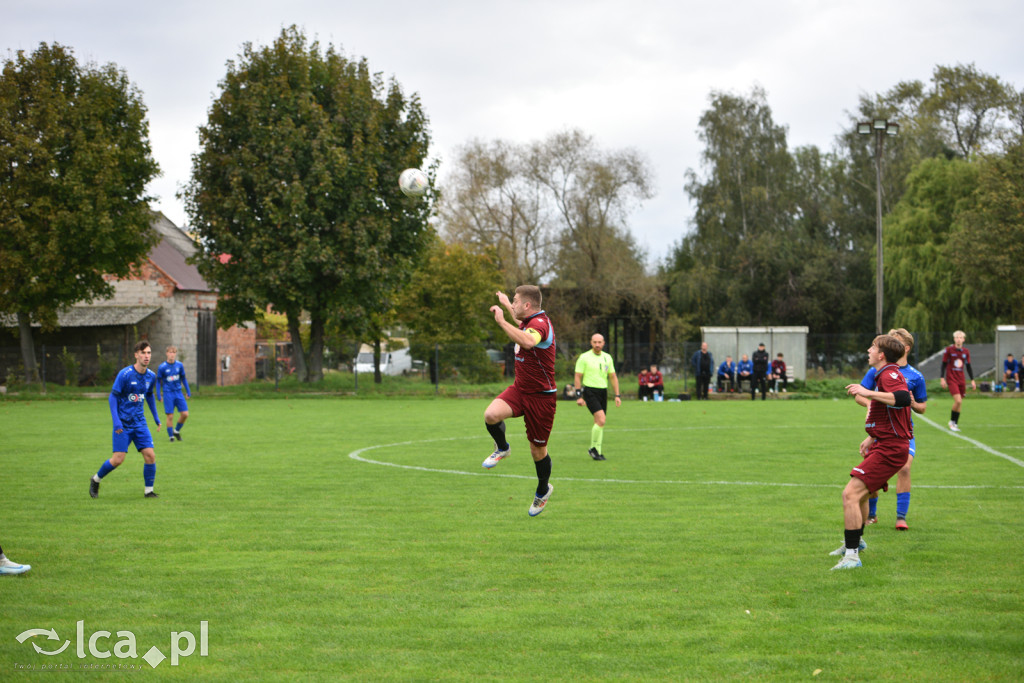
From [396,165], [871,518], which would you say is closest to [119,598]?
[871,518]

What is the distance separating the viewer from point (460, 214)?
51.1m

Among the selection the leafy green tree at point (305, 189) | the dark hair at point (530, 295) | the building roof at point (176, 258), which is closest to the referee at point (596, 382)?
the dark hair at point (530, 295)

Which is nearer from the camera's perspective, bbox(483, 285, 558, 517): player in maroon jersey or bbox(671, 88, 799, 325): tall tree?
bbox(483, 285, 558, 517): player in maroon jersey

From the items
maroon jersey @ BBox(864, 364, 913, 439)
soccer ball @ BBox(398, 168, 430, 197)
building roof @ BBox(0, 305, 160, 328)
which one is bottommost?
maroon jersey @ BBox(864, 364, 913, 439)

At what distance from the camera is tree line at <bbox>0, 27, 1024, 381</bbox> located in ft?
111

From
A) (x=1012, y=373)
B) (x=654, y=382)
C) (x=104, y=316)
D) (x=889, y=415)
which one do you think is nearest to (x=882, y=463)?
(x=889, y=415)

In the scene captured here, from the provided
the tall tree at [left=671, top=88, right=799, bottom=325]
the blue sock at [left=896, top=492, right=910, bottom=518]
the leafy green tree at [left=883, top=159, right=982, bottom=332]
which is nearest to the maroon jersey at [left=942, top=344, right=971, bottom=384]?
the blue sock at [left=896, top=492, right=910, bottom=518]

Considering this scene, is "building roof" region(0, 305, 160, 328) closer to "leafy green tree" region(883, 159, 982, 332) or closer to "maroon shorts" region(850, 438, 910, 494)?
"leafy green tree" region(883, 159, 982, 332)

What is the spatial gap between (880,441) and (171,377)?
49.6 ft

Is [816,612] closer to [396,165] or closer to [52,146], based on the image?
[396,165]

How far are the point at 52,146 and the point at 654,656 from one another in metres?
35.1

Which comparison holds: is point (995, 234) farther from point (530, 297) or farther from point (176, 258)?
point (176, 258)

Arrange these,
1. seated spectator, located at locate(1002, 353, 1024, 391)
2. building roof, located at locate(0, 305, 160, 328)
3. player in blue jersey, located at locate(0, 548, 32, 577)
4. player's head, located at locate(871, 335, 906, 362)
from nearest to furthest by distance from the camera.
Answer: player in blue jersey, located at locate(0, 548, 32, 577) < player's head, located at locate(871, 335, 906, 362) < seated spectator, located at locate(1002, 353, 1024, 391) < building roof, located at locate(0, 305, 160, 328)

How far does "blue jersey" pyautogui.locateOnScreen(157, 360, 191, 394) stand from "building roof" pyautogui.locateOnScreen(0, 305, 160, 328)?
26.3 m
